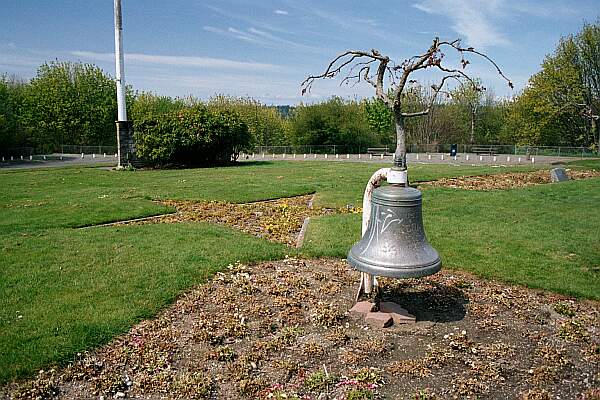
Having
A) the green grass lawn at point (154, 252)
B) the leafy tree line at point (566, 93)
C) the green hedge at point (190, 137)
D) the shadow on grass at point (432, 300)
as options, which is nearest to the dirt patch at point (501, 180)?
the green grass lawn at point (154, 252)

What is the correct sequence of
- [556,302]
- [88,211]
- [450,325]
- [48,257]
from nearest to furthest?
[450,325] → [556,302] → [48,257] → [88,211]

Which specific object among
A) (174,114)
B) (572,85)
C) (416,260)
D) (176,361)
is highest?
(572,85)

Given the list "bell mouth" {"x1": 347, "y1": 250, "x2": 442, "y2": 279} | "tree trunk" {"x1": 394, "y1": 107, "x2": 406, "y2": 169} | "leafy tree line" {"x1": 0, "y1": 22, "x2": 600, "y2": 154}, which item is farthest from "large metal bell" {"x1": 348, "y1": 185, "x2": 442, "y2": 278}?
"leafy tree line" {"x1": 0, "y1": 22, "x2": 600, "y2": 154}

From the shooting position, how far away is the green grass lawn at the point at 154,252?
542 centimetres

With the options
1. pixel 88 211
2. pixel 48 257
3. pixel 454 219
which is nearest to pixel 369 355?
pixel 48 257

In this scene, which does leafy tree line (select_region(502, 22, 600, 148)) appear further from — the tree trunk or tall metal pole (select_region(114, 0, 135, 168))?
the tree trunk

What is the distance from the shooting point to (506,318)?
18.6 ft

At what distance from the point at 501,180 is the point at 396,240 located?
1724 cm

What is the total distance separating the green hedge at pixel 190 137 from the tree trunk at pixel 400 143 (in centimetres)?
2765

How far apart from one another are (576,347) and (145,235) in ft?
24.2

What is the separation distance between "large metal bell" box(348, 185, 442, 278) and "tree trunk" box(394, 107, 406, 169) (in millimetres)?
252

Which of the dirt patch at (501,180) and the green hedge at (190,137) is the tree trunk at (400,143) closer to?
the dirt patch at (501,180)

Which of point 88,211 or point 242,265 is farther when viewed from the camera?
point 88,211

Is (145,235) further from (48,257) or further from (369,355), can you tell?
(369,355)
